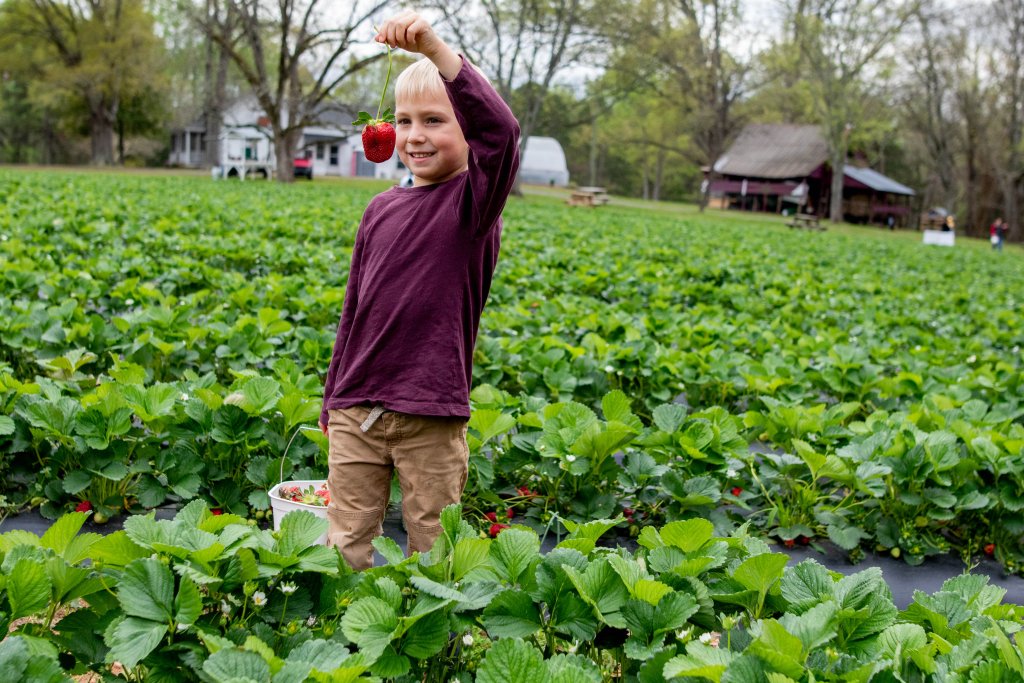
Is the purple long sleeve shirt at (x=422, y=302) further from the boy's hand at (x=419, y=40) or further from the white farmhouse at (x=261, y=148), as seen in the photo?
the white farmhouse at (x=261, y=148)

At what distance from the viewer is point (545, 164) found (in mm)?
66938

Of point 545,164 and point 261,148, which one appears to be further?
point 545,164

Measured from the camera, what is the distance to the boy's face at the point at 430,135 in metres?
2.54

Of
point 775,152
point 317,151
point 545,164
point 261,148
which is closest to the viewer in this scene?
point 775,152

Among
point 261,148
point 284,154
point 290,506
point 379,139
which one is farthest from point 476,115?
point 261,148

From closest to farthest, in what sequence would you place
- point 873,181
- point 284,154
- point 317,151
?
point 284,154, point 873,181, point 317,151

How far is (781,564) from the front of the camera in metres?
2.06

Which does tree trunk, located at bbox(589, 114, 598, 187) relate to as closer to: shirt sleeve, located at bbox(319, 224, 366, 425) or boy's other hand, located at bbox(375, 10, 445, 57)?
shirt sleeve, located at bbox(319, 224, 366, 425)

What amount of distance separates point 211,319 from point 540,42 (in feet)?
119

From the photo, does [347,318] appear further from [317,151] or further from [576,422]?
[317,151]

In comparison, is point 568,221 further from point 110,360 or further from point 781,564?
point 781,564

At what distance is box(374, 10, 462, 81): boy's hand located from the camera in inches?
86.9

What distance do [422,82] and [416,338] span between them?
25.3 inches

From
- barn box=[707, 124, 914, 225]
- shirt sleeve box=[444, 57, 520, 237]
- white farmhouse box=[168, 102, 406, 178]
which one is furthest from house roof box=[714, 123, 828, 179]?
shirt sleeve box=[444, 57, 520, 237]
